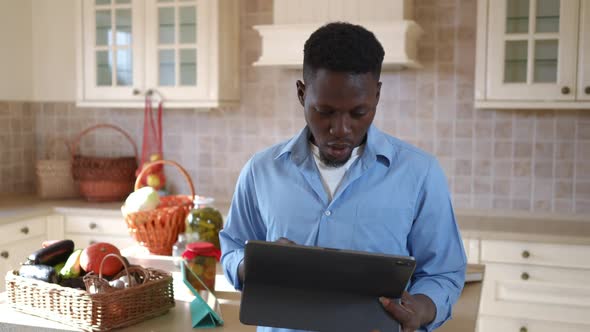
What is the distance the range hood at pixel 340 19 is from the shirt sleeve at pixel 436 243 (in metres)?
1.81

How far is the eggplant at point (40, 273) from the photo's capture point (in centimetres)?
174

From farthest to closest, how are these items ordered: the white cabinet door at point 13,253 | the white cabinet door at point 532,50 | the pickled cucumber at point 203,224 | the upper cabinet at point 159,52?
the upper cabinet at point 159,52 < the white cabinet door at point 13,253 < the white cabinet door at point 532,50 < the pickled cucumber at point 203,224

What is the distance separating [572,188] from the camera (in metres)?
3.39

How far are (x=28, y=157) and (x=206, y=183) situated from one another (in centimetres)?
115

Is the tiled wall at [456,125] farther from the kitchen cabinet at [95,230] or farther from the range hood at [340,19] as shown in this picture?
the kitchen cabinet at [95,230]

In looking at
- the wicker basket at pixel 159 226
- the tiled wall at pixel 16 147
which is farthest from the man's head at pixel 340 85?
the tiled wall at pixel 16 147

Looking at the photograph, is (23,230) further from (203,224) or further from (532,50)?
(532,50)

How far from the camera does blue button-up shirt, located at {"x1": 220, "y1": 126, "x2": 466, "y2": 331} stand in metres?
1.35

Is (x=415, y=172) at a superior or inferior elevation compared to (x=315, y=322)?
superior

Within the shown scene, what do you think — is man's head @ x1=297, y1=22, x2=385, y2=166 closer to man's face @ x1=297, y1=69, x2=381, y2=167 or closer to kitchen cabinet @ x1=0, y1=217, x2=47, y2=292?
man's face @ x1=297, y1=69, x2=381, y2=167

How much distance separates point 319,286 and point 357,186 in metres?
0.22

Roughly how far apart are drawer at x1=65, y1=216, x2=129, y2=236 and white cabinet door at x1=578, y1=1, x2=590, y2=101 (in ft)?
7.51

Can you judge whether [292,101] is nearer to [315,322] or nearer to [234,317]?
[234,317]

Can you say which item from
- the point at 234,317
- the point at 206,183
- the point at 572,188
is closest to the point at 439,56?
the point at 572,188
